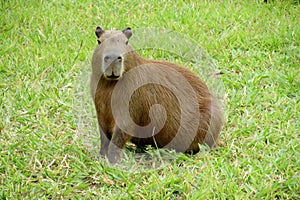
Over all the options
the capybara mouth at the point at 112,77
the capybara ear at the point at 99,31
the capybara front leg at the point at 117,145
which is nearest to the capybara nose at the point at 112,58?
the capybara mouth at the point at 112,77

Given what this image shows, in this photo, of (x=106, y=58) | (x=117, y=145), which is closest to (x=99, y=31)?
(x=106, y=58)

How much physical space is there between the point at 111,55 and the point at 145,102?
524mm

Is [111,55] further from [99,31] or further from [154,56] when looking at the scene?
[154,56]

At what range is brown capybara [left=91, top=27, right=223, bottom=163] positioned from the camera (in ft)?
12.3

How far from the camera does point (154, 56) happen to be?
5.71 m

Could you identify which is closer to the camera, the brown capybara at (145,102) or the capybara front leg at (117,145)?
the brown capybara at (145,102)

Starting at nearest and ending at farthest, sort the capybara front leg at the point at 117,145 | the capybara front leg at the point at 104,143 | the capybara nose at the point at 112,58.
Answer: the capybara nose at the point at 112,58 < the capybara front leg at the point at 117,145 < the capybara front leg at the point at 104,143

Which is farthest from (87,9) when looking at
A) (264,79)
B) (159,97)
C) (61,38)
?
(159,97)

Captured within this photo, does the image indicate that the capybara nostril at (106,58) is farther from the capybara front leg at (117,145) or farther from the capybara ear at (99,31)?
the capybara front leg at (117,145)

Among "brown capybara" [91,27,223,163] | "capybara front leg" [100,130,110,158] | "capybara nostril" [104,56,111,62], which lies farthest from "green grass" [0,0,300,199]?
"capybara nostril" [104,56,111,62]

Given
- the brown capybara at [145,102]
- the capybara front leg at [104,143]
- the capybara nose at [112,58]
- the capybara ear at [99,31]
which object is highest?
the capybara ear at [99,31]

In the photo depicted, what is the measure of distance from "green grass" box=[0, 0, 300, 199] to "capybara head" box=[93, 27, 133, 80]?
30.6 inches

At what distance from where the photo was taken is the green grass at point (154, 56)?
3.74 m

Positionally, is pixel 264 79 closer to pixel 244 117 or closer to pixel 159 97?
pixel 244 117
